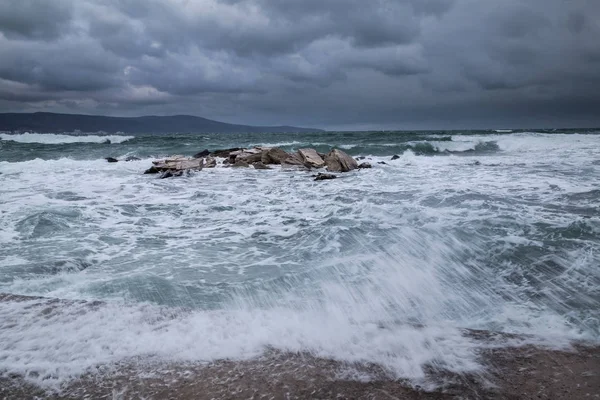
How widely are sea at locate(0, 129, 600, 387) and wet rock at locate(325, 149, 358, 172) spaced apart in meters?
5.66

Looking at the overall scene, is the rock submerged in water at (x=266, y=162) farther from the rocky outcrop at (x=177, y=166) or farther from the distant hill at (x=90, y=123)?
the distant hill at (x=90, y=123)

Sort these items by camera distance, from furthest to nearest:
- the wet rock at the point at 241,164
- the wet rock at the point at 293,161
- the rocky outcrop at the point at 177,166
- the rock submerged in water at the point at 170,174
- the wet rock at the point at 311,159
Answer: the wet rock at the point at 241,164
the wet rock at the point at 293,161
the wet rock at the point at 311,159
the rocky outcrop at the point at 177,166
the rock submerged in water at the point at 170,174

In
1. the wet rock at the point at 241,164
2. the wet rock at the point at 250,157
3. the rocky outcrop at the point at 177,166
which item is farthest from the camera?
the wet rock at the point at 250,157

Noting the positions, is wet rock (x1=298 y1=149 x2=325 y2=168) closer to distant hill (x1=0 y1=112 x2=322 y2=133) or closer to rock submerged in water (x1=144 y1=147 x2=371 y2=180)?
rock submerged in water (x1=144 y1=147 x2=371 y2=180)

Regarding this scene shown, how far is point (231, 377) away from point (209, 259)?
89.0 inches

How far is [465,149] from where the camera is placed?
26.8 m

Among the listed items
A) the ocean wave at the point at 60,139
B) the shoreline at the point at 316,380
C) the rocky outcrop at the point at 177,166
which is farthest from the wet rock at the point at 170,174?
the ocean wave at the point at 60,139

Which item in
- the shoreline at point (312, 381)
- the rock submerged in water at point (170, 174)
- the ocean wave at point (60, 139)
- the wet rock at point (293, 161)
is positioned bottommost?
the shoreline at point (312, 381)

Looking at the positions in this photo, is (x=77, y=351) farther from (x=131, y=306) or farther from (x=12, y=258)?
(x=12, y=258)

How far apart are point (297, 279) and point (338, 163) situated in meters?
9.86

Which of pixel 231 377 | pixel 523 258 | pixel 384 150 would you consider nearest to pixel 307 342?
pixel 231 377

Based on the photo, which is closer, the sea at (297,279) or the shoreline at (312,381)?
the shoreline at (312,381)

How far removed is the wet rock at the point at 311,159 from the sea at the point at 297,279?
6.50 meters

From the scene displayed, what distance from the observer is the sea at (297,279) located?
2.45 m
